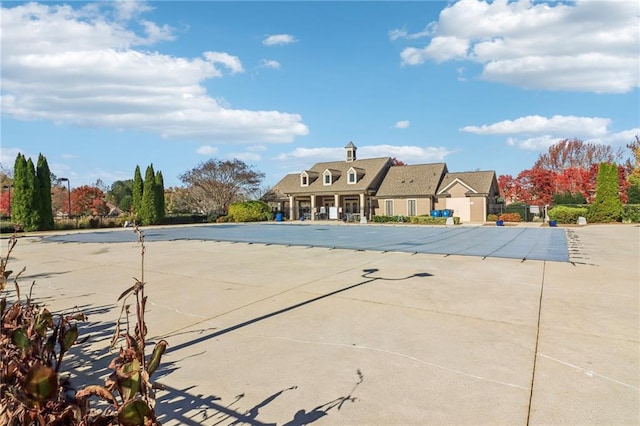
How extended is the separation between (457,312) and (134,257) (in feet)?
36.8

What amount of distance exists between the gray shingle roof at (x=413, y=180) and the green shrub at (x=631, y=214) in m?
15.2

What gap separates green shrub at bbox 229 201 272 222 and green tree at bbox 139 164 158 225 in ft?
26.4

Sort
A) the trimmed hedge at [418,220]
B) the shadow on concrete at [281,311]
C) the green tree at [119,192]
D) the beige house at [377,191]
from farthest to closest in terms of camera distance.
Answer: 1. the green tree at [119,192]
2. the beige house at [377,191]
3. the trimmed hedge at [418,220]
4. the shadow on concrete at [281,311]

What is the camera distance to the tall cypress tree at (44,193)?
30328mm

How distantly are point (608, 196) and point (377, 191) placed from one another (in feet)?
66.0

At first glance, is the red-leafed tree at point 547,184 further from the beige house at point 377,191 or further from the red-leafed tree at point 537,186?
the beige house at point 377,191

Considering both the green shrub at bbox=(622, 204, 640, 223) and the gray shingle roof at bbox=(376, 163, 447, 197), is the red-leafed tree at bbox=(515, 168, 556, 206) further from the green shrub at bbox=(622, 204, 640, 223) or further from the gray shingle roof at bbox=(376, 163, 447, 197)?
the gray shingle roof at bbox=(376, 163, 447, 197)

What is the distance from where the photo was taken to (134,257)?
13.0 meters

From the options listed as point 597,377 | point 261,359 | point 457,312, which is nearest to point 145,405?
point 261,359

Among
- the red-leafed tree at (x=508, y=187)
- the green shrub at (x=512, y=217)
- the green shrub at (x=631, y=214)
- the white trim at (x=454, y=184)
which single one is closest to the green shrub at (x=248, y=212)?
the white trim at (x=454, y=184)

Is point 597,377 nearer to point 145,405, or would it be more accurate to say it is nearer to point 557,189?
point 145,405

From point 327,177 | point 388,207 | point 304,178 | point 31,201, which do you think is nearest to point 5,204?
point 31,201

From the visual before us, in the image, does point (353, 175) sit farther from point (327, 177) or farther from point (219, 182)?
point (219, 182)

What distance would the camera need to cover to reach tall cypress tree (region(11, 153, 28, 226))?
29344 mm
